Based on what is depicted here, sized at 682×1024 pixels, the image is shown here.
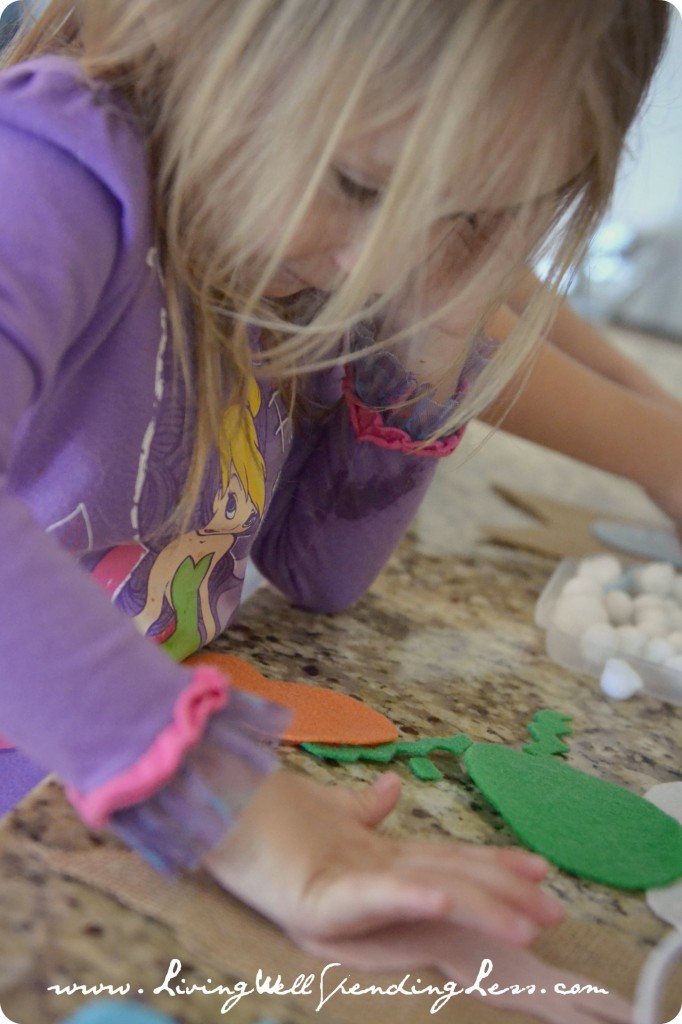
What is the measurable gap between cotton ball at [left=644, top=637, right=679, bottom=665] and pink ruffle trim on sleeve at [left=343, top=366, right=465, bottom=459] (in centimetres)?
23

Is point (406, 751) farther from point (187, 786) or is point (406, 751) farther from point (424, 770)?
point (187, 786)

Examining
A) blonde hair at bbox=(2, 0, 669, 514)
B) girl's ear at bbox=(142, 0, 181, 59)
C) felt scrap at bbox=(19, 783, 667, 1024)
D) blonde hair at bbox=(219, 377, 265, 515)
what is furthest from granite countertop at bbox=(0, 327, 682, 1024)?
girl's ear at bbox=(142, 0, 181, 59)

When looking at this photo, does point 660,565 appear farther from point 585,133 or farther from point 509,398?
point 585,133

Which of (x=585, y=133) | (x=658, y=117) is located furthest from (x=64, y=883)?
(x=658, y=117)

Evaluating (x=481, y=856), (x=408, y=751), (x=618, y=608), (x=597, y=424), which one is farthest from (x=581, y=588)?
(x=481, y=856)

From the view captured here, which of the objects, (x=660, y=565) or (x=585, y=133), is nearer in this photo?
(x=585, y=133)

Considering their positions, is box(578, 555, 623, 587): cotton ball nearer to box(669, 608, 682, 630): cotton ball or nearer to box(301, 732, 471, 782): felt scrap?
box(669, 608, 682, 630): cotton ball

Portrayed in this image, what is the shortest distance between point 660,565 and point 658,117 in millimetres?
414

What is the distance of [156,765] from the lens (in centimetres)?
42

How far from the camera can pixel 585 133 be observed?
52 cm

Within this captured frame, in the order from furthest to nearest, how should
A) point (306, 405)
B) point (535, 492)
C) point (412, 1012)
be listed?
point (535, 492) → point (306, 405) → point (412, 1012)

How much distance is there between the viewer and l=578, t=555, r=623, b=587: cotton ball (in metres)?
0.90

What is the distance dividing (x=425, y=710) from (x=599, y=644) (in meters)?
0.19

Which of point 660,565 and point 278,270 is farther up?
point 278,270
